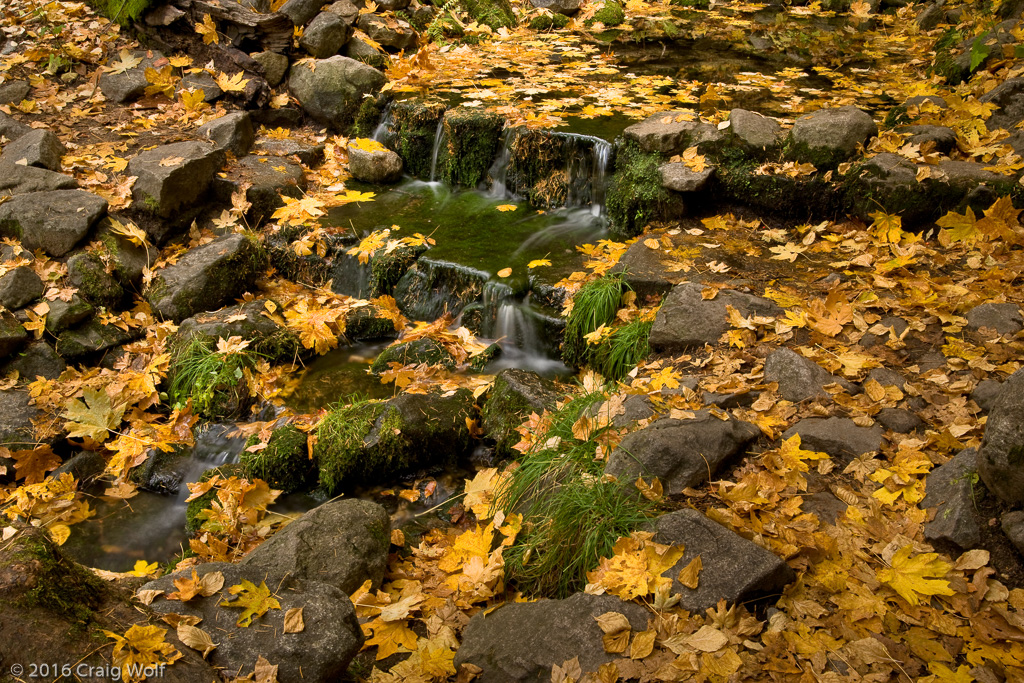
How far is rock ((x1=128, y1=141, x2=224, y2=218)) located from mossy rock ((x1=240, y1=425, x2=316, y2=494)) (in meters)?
2.89

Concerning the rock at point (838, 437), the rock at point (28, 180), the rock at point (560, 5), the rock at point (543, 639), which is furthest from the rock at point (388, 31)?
the rock at point (543, 639)

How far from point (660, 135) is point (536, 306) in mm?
1879

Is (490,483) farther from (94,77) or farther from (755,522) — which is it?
(94,77)

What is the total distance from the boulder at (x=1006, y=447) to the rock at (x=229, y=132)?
656cm

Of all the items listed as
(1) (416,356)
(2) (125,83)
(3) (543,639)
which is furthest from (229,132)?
(3) (543,639)

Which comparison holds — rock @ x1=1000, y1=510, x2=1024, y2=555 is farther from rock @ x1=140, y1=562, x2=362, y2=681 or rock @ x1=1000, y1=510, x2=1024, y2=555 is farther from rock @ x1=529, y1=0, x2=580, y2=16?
rock @ x1=529, y1=0, x2=580, y2=16

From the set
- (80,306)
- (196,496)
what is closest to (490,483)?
(196,496)

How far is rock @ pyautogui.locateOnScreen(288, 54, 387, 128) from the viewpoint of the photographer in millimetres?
7414

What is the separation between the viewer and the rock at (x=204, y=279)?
17.5 feet

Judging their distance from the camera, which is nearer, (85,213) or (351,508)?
(351,508)

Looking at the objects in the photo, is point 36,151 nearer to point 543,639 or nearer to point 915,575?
point 543,639

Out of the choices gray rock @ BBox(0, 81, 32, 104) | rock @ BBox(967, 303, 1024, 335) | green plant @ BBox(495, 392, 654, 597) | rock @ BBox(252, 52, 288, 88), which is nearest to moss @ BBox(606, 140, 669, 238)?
rock @ BBox(967, 303, 1024, 335)

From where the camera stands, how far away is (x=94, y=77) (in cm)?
695

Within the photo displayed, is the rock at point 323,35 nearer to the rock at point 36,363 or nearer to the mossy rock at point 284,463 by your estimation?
the rock at point 36,363
